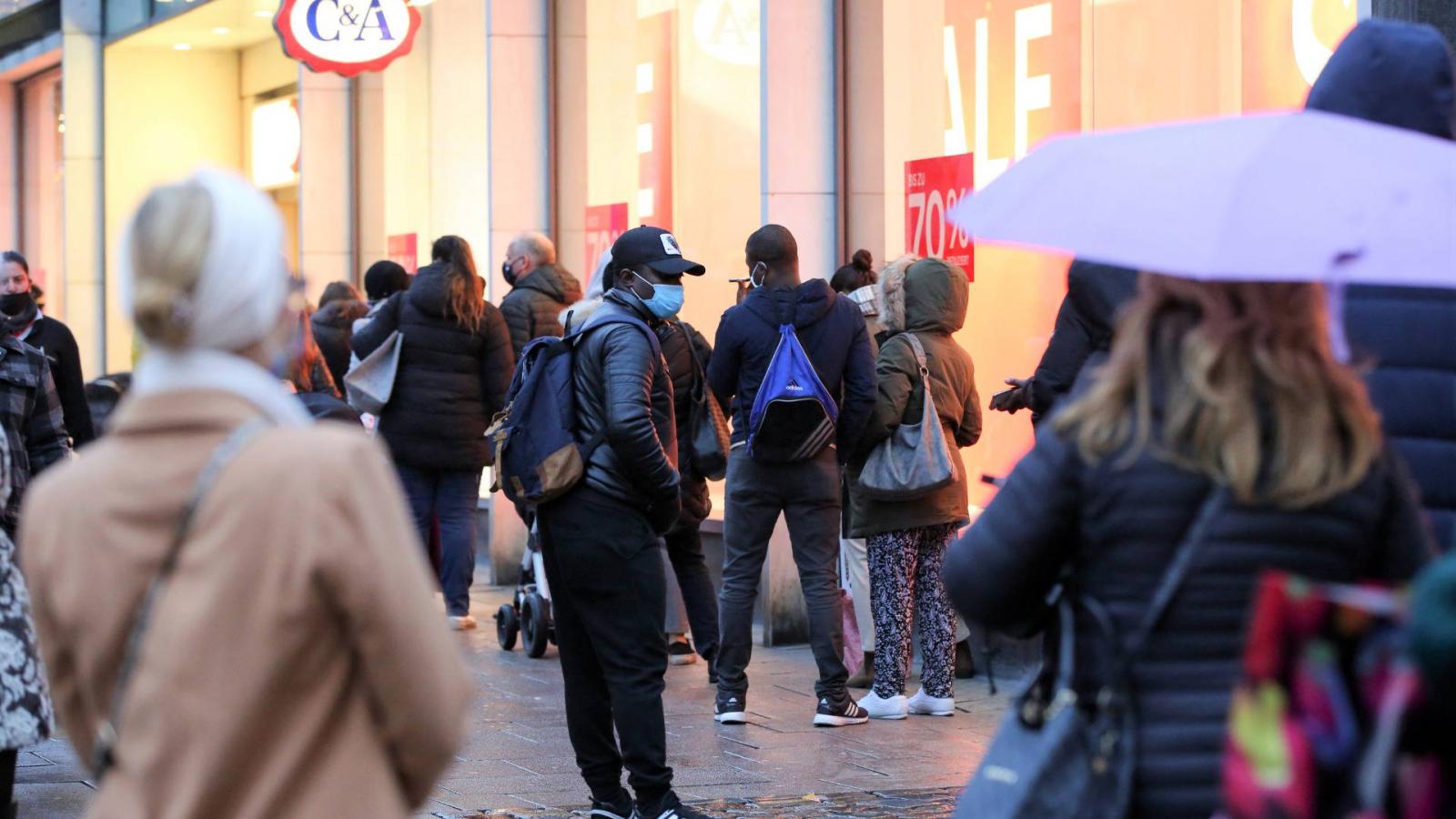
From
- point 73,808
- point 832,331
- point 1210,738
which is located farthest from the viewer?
point 832,331

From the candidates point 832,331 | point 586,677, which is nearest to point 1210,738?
point 586,677

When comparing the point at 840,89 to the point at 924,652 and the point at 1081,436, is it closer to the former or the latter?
the point at 924,652

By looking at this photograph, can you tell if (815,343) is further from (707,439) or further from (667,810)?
(667,810)

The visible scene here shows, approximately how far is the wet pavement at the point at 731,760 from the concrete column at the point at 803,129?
191cm

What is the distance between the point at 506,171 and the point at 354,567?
38.4ft

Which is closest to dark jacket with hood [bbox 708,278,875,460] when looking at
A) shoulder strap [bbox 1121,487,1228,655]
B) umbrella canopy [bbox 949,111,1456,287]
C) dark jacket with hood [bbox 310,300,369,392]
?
dark jacket with hood [bbox 310,300,369,392]

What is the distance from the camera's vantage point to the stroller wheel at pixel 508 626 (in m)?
10.8

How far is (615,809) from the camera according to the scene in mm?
6535

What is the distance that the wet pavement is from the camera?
22.9 feet

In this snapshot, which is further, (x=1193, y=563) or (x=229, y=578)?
(x=1193, y=563)

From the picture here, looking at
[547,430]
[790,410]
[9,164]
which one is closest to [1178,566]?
[547,430]

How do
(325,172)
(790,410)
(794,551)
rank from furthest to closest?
(325,172)
(794,551)
(790,410)

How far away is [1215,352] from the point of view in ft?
9.35

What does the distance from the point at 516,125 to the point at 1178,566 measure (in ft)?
38.6
